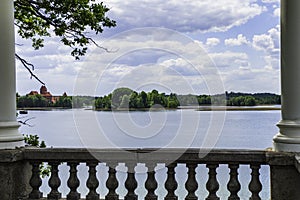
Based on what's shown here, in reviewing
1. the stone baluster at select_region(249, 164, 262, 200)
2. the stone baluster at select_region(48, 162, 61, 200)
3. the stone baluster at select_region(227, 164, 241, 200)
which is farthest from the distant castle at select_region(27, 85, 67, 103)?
the stone baluster at select_region(249, 164, 262, 200)

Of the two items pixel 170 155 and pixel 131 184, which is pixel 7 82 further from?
pixel 170 155

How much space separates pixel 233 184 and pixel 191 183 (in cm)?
43

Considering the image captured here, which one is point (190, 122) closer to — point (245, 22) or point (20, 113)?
point (20, 113)

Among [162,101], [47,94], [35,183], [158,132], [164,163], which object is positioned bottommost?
[35,183]

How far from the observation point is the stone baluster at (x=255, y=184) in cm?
405

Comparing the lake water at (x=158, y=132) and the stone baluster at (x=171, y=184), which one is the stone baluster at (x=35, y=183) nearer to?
the lake water at (x=158, y=132)

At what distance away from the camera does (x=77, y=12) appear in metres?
8.52

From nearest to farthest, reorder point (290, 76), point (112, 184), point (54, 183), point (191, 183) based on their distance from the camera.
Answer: point (290, 76)
point (191, 183)
point (112, 184)
point (54, 183)

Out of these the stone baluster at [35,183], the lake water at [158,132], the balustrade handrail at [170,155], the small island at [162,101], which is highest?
the small island at [162,101]

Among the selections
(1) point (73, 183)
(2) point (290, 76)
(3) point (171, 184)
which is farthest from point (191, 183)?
(2) point (290, 76)

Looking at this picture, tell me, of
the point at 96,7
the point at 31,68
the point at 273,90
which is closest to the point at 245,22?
the point at 96,7

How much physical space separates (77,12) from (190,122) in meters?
5.01

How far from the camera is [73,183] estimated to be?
14.2ft

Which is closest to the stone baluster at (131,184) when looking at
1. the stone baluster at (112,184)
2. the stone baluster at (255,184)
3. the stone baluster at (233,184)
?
the stone baluster at (112,184)
